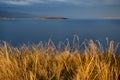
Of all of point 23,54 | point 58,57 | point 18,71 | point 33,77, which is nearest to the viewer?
point 33,77

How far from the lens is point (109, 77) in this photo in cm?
421

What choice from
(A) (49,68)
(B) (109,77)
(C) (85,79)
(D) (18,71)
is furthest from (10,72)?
(B) (109,77)

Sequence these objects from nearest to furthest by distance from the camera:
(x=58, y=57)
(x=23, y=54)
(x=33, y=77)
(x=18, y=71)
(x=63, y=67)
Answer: (x=33, y=77) → (x=18, y=71) → (x=63, y=67) → (x=58, y=57) → (x=23, y=54)

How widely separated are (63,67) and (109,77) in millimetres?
825

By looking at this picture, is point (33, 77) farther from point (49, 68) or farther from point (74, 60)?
point (74, 60)

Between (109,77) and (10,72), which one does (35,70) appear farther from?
(109,77)

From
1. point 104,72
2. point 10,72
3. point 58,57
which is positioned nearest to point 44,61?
point 58,57

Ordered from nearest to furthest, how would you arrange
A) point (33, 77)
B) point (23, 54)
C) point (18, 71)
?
point (33, 77)
point (18, 71)
point (23, 54)

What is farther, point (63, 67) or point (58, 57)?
A: point (58, 57)

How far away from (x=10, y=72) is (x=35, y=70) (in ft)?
1.11

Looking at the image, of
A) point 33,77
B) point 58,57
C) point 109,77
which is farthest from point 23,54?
point 109,77

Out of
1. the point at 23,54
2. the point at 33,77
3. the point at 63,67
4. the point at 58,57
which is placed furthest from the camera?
the point at 23,54

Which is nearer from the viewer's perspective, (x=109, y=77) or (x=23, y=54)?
(x=109, y=77)

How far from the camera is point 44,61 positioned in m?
5.00
